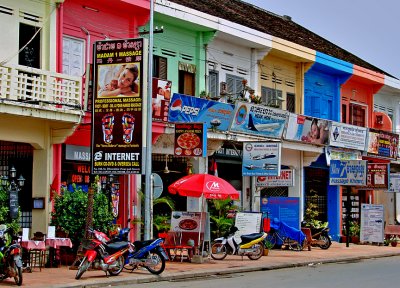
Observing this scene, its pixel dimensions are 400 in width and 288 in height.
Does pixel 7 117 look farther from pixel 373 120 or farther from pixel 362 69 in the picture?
pixel 373 120

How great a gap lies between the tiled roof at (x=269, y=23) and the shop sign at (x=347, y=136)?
154 inches

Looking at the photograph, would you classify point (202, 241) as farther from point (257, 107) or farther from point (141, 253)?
point (257, 107)

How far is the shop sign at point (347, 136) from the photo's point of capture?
30484mm

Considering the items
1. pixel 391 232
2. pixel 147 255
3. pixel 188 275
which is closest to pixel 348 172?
pixel 391 232

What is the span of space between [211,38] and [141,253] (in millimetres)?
10340

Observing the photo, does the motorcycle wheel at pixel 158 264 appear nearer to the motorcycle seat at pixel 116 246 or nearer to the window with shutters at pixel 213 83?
the motorcycle seat at pixel 116 246

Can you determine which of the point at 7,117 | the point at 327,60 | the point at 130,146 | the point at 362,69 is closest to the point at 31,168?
the point at 7,117

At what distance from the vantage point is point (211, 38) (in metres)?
25.6

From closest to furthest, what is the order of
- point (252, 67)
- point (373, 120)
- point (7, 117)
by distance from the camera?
point (7, 117) < point (252, 67) < point (373, 120)

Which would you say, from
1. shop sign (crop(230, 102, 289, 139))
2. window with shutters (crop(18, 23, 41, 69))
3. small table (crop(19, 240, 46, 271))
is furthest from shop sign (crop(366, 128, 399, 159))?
small table (crop(19, 240, 46, 271))

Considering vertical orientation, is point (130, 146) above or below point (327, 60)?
below

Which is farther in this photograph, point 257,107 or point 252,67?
point 252,67

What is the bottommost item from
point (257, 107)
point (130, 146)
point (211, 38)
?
point (130, 146)

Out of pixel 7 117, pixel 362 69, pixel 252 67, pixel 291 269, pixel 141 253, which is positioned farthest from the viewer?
pixel 362 69
